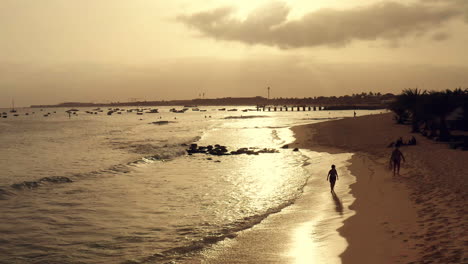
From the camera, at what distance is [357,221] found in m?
14.4

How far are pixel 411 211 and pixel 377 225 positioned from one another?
172 centimetres

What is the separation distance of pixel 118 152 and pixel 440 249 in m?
38.4

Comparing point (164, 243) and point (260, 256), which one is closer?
point (260, 256)

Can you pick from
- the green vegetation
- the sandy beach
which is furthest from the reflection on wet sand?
the green vegetation

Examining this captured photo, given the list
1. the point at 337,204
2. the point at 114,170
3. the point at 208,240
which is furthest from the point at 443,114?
the point at 208,240

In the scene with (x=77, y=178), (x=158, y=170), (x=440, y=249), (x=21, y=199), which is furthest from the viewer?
(x=158, y=170)

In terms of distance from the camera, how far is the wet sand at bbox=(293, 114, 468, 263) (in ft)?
34.5

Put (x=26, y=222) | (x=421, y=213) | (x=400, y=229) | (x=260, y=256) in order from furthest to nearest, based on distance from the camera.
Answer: (x=26, y=222), (x=421, y=213), (x=400, y=229), (x=260, y=256)

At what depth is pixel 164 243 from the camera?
43.9 ft

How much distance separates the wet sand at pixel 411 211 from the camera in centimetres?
1052

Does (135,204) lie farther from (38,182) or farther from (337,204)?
(38,182)

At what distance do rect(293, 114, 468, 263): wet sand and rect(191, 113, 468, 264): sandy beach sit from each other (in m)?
0.02

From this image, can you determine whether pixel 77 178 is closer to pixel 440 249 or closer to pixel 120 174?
pixel 120 174

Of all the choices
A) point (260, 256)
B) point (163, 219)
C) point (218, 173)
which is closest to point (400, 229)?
point (260, 256)
